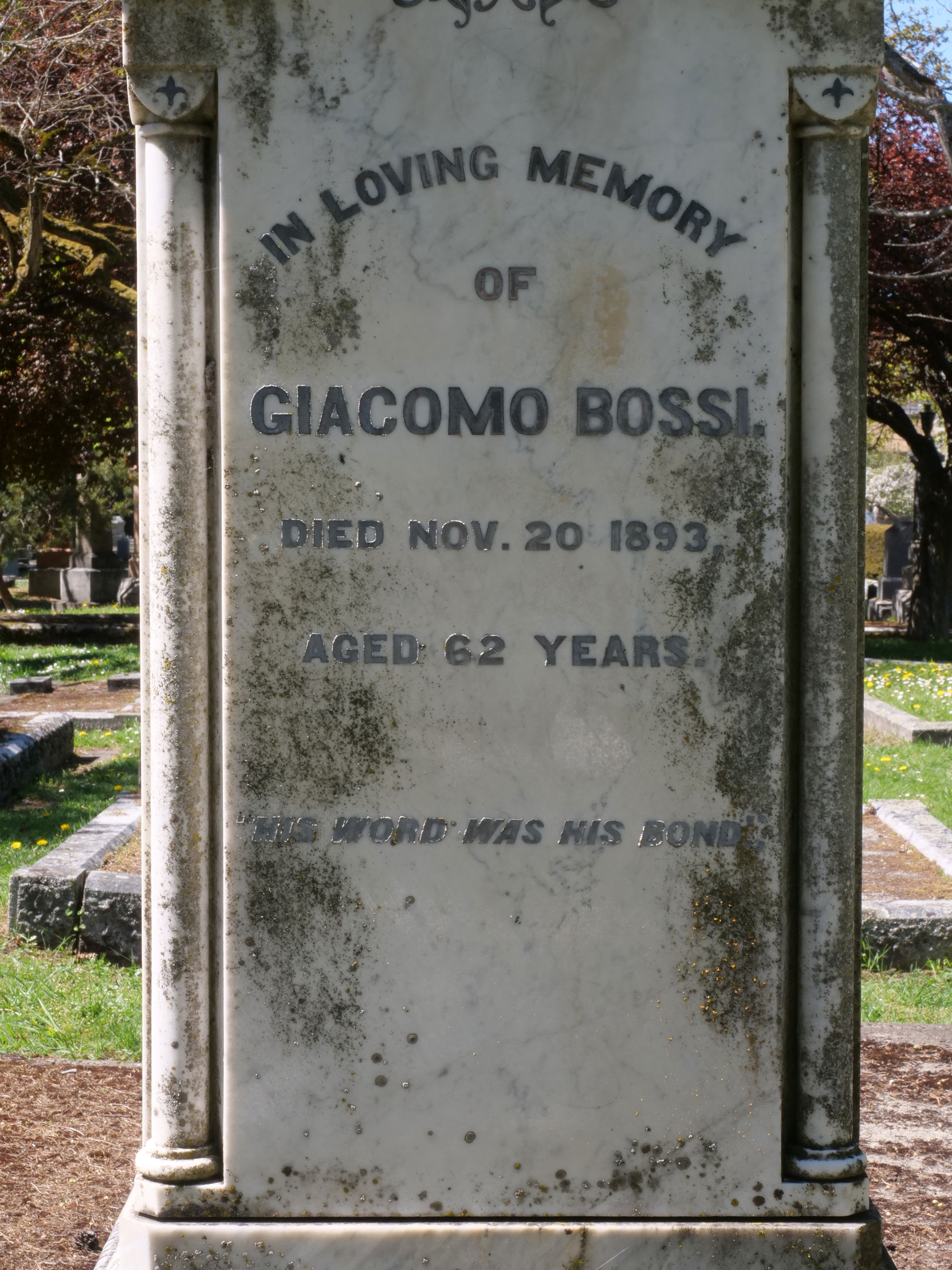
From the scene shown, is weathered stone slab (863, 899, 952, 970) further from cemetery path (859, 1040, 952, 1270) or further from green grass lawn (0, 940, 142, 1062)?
green grass lawn (0, 940, 142, 1062)

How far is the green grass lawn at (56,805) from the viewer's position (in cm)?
677

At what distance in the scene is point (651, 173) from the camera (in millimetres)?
2492

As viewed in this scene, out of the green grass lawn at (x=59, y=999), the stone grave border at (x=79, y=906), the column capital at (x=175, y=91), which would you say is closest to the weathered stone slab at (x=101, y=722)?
the green grass lawn at (x=59, y=999)

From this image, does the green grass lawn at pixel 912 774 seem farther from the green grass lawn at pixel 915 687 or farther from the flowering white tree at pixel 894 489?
the flowering white tree at pixel 894 489

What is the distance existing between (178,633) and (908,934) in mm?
3681

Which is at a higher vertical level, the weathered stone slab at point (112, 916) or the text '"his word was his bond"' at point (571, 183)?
the text '"his word was his bond"' at point (571, 183)

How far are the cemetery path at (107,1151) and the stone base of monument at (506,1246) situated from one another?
0.63 metres

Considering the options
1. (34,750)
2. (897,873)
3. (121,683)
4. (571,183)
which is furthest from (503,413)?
(121,683)

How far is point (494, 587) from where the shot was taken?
2.52 meters

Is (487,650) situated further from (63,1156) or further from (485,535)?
(63,1156)

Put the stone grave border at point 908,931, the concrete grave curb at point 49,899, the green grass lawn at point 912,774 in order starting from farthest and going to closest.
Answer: the green grass lawn at point 912,774 → the concrete grave curb at point 49,899 → the stone grave border at point 908,931

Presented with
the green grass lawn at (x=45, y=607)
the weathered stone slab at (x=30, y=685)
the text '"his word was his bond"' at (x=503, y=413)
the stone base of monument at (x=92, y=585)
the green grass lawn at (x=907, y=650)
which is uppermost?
the text '"his word was his bond"' at (x=503, y=413)

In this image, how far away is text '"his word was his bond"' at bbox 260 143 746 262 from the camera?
8.16 feet

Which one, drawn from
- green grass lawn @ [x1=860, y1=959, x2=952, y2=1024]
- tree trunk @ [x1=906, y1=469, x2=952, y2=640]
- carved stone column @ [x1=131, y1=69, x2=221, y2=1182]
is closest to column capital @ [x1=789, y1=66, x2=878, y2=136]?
carved stone column @ [x1=131, y1=69, x2=221, y2=1182]
